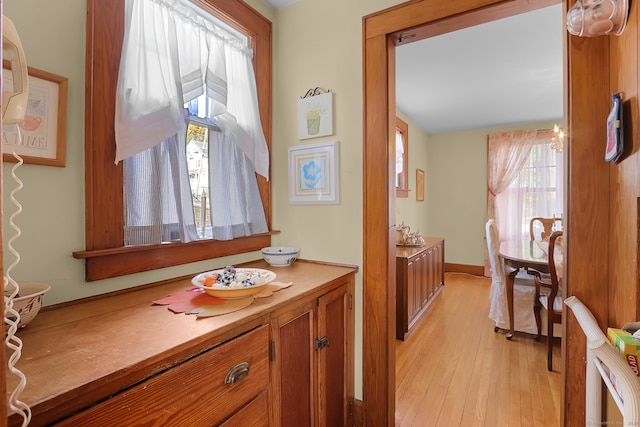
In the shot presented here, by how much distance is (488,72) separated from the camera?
290cm

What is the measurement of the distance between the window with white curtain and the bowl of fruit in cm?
494

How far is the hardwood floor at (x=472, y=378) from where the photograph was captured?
182 centimetres

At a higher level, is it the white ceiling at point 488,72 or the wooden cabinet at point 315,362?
the white ceiling at point 488,72

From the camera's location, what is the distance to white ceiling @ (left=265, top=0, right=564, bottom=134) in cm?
223

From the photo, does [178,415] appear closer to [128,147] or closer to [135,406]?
[135,406]

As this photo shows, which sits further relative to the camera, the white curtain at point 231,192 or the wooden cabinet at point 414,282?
the wooden cabinet at point 414,282

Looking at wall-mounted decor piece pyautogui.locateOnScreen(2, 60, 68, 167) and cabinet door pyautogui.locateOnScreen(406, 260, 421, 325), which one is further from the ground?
wall-mounted decor piece pyautogui.locateOnScreen(2, 60, 68, 167)

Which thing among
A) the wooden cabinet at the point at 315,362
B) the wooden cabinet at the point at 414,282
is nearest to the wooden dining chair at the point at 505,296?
the wooden cabinet at the point at 414,282

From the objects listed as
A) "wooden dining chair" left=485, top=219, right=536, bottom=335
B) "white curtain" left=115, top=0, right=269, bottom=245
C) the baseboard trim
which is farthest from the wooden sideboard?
the baseboard trim

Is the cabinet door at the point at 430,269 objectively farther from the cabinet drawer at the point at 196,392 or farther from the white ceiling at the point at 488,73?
the cabinet drawer at the point at 196,392

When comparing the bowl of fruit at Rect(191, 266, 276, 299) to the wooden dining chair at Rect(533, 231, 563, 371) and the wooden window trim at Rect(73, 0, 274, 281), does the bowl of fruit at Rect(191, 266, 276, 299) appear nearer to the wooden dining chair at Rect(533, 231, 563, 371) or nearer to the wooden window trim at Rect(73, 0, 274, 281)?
the wooden window trim at Rect(73, 0, 274, 281)

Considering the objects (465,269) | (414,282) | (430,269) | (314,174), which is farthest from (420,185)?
(314,174)

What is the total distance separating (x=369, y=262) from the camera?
5.38 feet

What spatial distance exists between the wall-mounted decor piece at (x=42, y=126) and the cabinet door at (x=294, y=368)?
102cm
